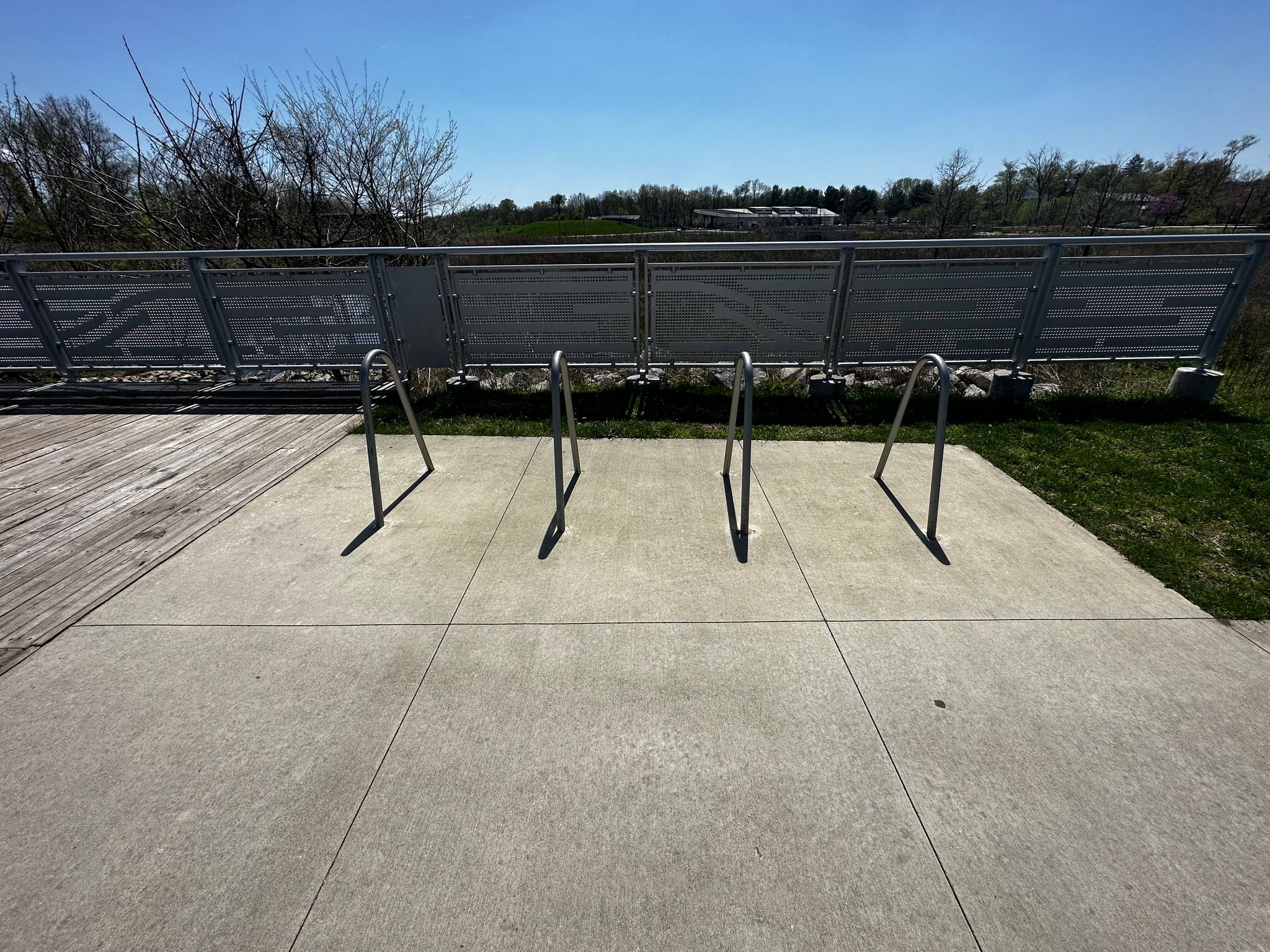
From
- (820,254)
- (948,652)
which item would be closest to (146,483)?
(948,652)

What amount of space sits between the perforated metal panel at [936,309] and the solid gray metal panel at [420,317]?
4.63m

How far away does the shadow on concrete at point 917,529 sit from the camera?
356 centimetres

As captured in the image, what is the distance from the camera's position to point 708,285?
6230mm

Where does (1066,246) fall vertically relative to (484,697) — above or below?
above

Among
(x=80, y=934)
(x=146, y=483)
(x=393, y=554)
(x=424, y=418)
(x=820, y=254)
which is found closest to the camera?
(x=80, y=934)

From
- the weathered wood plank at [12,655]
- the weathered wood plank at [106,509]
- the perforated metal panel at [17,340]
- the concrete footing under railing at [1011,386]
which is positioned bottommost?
the weathered wood plank at [12,655]

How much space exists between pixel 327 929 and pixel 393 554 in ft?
7.14

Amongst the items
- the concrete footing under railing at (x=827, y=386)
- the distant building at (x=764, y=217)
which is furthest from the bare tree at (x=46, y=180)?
the distant building at (x=764, y=217)

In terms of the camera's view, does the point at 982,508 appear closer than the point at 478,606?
No

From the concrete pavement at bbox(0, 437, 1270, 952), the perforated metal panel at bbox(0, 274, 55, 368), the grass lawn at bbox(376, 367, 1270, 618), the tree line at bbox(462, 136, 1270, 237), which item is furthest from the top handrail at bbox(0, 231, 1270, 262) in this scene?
the tree line at bbox(462, 136, 1270, 237)

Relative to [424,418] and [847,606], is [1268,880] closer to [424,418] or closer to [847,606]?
[847,606]

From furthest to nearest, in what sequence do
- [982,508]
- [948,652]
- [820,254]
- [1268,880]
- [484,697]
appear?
1. [820,254]
2. [982,508]
3. [948,652]
4. [484,697]
5. [1268,880]

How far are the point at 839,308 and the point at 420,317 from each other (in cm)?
477

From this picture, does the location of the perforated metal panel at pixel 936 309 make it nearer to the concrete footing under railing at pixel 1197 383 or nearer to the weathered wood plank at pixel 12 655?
the concrete footing under railing at pixel 1197 383
